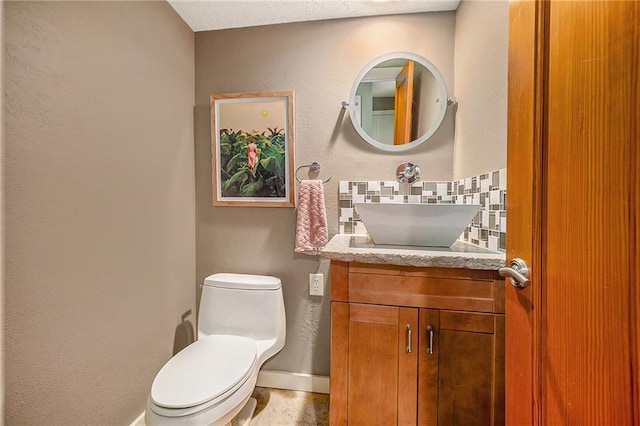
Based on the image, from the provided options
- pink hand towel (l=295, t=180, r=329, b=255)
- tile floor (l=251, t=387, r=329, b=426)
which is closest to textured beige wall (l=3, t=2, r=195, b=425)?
tile floor (l=251, t=387, r=329, b=426)

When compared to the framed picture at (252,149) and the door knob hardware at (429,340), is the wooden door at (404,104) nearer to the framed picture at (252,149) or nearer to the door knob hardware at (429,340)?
the framed picture at (252,149)

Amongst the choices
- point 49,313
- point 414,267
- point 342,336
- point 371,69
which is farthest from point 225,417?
point 371,69

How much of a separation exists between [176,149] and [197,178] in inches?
9.2

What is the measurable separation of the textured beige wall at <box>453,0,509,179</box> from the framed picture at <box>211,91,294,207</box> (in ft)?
3.12

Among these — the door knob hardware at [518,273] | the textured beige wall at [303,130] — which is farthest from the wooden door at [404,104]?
the door knob hardware at [518,273]

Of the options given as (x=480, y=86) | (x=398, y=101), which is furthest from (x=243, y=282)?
(x=480, y=86)

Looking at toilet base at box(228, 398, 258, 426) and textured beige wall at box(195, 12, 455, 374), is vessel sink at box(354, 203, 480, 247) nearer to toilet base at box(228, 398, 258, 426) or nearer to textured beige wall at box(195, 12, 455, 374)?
textured beige wall at box(195, 12, 455, 374)

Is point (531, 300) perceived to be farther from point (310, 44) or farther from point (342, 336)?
point (310, 44)

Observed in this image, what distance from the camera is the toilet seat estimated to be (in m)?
0.90

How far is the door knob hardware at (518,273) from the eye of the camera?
0.56 metres

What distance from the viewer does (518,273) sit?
1.88 feet

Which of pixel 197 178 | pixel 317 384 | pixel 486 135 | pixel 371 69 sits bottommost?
pixel 317 384

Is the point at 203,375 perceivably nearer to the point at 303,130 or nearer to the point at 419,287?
the point at 419,287

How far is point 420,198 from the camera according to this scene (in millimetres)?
1488
